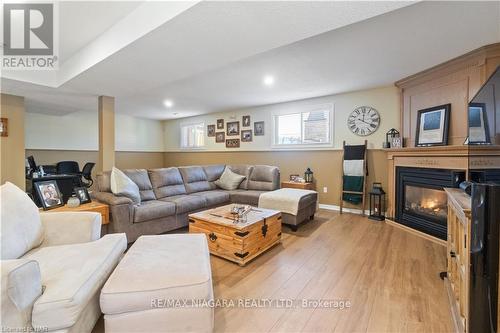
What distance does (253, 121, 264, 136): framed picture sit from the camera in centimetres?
559

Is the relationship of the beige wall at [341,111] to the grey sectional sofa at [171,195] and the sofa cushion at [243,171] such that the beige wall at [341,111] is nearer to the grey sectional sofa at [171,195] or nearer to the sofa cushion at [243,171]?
the sofa cushion at [243,171]

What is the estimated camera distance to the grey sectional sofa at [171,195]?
2.77 metres

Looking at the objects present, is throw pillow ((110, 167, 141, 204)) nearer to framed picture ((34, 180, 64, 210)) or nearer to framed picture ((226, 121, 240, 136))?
framed picture ((34, 180, 64, 210))

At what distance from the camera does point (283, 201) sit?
3.36 metres

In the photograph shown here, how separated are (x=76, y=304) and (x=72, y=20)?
98.9 inches

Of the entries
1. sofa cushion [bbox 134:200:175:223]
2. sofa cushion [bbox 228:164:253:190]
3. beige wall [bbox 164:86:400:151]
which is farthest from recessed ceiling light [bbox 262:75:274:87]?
sofa cushion [bbox 134:200:175:223]

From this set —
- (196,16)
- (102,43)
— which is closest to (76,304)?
(196,16)

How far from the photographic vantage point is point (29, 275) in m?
1.04

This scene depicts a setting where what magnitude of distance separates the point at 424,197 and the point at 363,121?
164 cm

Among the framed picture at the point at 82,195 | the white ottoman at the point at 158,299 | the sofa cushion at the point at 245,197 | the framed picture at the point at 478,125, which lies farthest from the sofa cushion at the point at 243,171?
the framed picture at the point at 478,125

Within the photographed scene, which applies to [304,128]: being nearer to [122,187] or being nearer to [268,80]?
[268,80]


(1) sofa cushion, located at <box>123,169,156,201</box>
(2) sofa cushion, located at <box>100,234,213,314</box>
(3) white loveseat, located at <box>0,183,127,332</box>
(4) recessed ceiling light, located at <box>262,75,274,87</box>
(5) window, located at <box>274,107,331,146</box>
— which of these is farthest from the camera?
(5) window, located at <box>274,107,331,146</box>

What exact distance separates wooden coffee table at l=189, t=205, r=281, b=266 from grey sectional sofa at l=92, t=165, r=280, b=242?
660mm

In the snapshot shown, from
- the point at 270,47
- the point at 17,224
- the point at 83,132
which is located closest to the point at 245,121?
the point at 270,47
